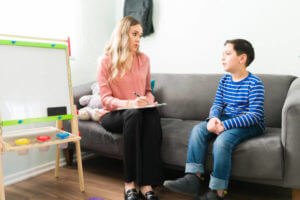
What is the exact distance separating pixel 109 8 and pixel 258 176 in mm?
2085

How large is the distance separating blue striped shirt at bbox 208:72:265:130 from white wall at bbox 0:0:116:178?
Result: 133 centimetres

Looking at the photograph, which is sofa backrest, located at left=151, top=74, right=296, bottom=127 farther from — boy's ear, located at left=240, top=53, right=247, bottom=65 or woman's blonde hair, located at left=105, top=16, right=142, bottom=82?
woman's blonde hair, located at left=105, top=16, right=142, bottom=82

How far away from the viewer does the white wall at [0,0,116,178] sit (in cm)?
196

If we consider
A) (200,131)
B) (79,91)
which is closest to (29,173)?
(79,91)

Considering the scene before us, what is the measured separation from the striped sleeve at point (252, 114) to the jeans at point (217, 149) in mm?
31

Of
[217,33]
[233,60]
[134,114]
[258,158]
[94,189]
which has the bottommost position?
[94,189]

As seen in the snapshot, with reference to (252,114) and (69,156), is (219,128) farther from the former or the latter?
(69,156)

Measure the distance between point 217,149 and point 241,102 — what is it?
0.34m

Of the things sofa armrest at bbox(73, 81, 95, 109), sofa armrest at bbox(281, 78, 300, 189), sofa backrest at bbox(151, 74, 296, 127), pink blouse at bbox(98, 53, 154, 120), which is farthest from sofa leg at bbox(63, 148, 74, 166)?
sofa armrest at bbox(281, 78, 300, 189)

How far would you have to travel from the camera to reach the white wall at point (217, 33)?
207 cm

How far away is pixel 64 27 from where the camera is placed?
7.63ft

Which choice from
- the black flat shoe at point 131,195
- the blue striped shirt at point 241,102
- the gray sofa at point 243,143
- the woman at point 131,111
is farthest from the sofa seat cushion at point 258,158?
the black flat shoe at point 131,195

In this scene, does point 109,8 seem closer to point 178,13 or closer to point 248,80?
point 178,13

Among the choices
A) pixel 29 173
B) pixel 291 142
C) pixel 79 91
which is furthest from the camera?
pixel 79 91
